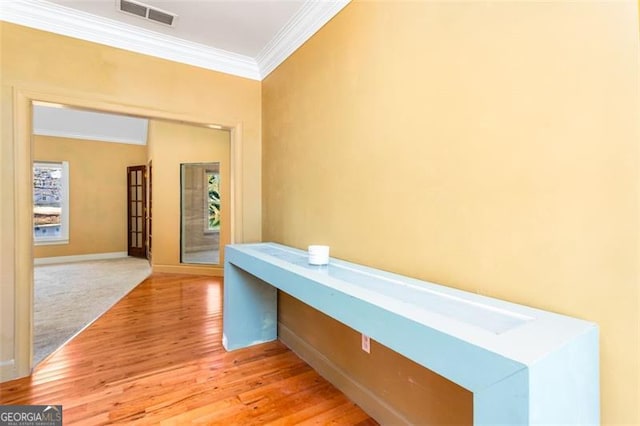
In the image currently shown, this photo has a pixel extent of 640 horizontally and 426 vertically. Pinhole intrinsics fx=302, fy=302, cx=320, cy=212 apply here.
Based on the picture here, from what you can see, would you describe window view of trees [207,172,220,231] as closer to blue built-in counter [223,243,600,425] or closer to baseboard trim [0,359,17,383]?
baseboard trim [0,359,17,383]

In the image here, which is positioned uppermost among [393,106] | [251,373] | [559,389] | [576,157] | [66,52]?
[66,52]

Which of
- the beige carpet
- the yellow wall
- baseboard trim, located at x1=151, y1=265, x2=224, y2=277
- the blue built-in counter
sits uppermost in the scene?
the yellow wall

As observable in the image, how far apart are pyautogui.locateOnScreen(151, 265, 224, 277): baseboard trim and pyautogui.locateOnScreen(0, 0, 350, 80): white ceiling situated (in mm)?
3623

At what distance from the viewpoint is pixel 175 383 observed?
2.15 meters

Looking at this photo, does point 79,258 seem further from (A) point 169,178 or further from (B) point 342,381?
(B) point 342,381

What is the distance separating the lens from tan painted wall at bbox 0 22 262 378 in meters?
2.17

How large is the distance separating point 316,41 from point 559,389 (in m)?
2.40

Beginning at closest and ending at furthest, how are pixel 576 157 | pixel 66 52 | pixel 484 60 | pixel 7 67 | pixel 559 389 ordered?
pixel 559 389 < pixel 576 157 < pixel 484 60 < pixel 7 67 < pixel 66 52

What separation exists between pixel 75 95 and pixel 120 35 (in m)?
0.63

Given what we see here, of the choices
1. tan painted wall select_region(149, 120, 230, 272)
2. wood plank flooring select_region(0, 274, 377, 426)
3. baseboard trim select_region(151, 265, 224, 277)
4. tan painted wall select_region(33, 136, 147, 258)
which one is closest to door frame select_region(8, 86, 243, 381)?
wood plank flooring select_region(0, 274, 377, 426)

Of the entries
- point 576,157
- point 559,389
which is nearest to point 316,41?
point 576,157

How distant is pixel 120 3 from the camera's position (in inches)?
86.2

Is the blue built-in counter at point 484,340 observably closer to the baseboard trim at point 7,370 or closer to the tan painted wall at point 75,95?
the tan painted wall at point 75,95

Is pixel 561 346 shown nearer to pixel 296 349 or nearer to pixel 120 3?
pixel 296 349
